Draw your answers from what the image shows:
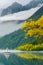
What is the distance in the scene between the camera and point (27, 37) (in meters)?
9.30

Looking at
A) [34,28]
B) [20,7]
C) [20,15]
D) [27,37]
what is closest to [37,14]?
[34,28]

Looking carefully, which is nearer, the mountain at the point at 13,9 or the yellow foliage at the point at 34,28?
the yellow foliage at the point at 34,28

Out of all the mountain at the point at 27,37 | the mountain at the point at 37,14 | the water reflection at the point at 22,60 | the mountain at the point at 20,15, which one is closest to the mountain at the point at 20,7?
the mountain at the point at 20,15

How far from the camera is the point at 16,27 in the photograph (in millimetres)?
9500

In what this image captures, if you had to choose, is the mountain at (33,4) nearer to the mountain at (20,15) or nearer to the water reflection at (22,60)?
the mountain at (20,15)

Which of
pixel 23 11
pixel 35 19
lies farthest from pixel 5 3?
pixel 35 19

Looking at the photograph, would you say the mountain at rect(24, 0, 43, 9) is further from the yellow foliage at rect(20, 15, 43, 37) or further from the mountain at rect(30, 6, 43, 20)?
the yellow foliage at rect(20, 15, 43, 37)

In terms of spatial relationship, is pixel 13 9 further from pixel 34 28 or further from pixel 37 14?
pixel 34 28

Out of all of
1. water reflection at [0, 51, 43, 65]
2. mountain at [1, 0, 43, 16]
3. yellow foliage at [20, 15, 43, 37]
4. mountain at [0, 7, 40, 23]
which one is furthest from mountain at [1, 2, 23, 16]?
water reflection at [0, 51, 43, 65]

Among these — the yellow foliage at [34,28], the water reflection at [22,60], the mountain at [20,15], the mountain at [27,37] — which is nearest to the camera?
the water reflection at [22,60]

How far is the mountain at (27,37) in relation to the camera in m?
9.18

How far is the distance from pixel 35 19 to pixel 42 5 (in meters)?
0.75

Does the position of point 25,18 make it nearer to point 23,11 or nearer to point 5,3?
point 23,11

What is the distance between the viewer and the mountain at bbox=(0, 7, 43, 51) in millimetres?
9180
